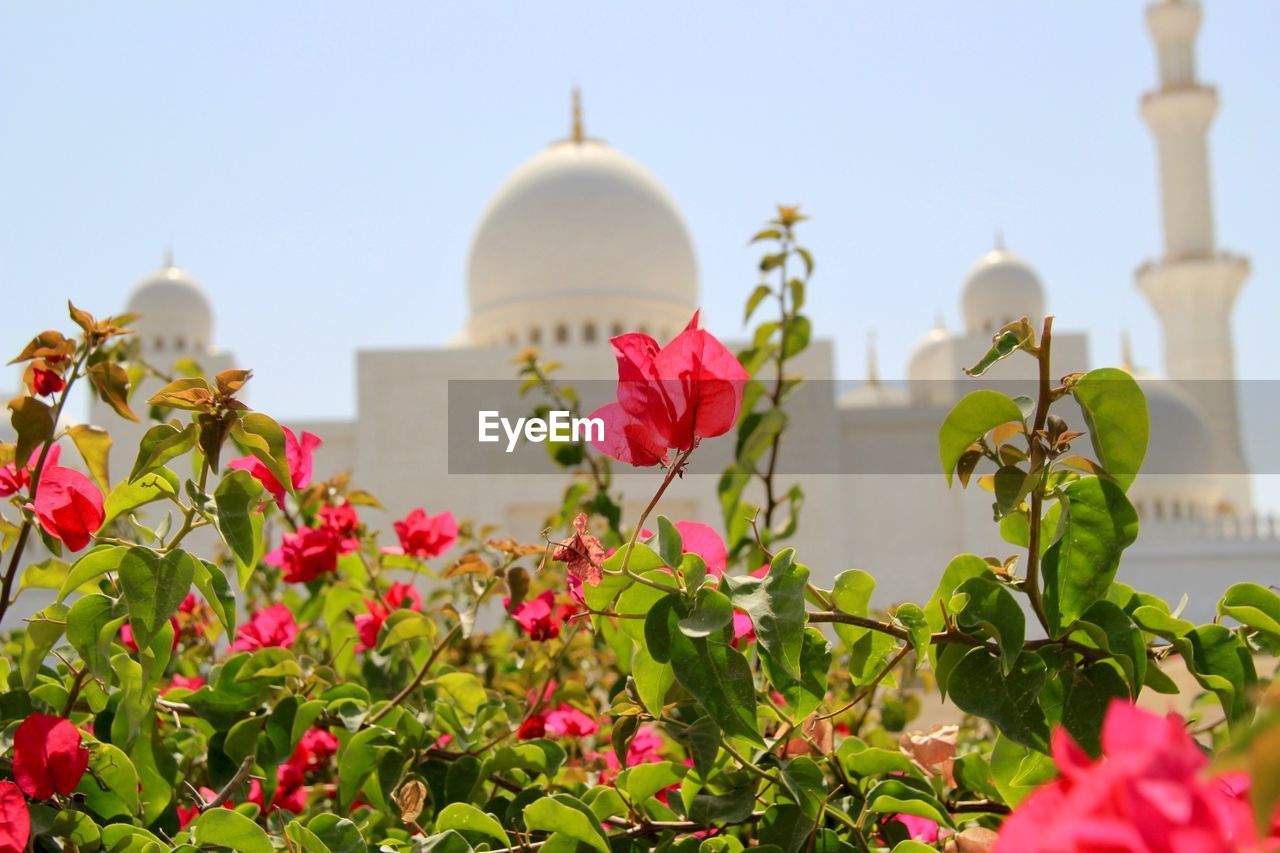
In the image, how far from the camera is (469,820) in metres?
0.65

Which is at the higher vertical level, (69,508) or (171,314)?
(171,314)

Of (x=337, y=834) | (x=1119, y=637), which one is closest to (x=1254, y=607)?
(x=1119, y=637)

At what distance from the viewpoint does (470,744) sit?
836 millimetres

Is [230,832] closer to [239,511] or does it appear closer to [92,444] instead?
[239,511]

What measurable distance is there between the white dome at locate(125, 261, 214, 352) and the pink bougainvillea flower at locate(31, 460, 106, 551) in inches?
616

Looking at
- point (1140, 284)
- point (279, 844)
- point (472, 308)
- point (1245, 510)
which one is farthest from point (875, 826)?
point (1245, 510)

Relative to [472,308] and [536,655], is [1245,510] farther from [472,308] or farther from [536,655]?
[536,655]

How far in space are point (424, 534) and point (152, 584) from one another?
0.59m

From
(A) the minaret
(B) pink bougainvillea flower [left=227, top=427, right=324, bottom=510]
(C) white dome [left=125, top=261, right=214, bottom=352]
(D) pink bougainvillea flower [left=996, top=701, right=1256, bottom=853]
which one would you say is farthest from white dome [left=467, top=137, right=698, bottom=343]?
(D) pink bougainvillea flower [left=996, top=701, right=1256, bottom=853]

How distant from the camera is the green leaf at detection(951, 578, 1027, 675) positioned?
56 cm

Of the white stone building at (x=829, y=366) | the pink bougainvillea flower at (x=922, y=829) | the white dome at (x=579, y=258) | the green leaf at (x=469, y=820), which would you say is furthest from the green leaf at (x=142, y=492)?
the white dome at (x=579, y=258)

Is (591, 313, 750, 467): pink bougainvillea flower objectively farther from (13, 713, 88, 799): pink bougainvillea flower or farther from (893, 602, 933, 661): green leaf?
(13, 713, 88, 799): pink bougainvillea flower
